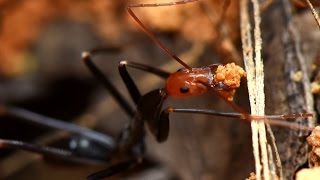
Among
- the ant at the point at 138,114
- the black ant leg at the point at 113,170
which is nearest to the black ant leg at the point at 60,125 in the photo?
the ant at the point at 138,114

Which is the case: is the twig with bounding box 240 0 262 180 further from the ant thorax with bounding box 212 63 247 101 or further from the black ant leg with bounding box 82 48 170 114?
the black ant leg with bounding box 82 48 170 114

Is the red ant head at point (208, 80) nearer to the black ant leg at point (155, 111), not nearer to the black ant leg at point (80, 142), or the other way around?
the black ant leg at point (155, 111)

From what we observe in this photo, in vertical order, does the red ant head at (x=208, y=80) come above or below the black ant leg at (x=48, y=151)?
above

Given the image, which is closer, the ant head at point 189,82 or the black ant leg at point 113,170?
the ant head at point 189,82

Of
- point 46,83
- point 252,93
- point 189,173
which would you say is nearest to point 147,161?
point 189,173

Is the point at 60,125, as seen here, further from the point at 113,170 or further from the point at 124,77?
the point at 124,77

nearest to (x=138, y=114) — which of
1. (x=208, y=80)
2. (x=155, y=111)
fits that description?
(x=155, y=111)

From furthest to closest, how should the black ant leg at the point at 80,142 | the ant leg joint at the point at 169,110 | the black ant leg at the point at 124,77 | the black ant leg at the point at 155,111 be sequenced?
the black ant leg at the point at 80,142, the black ant leg at the point at 124,77, the black ant leg at the point at 155,111, the ant leg joint at the point at 169,110

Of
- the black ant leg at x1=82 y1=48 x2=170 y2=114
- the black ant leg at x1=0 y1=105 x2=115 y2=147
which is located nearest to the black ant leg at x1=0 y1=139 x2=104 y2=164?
the black ant leg at x1=0 y1=105 x2=115 y2=147
